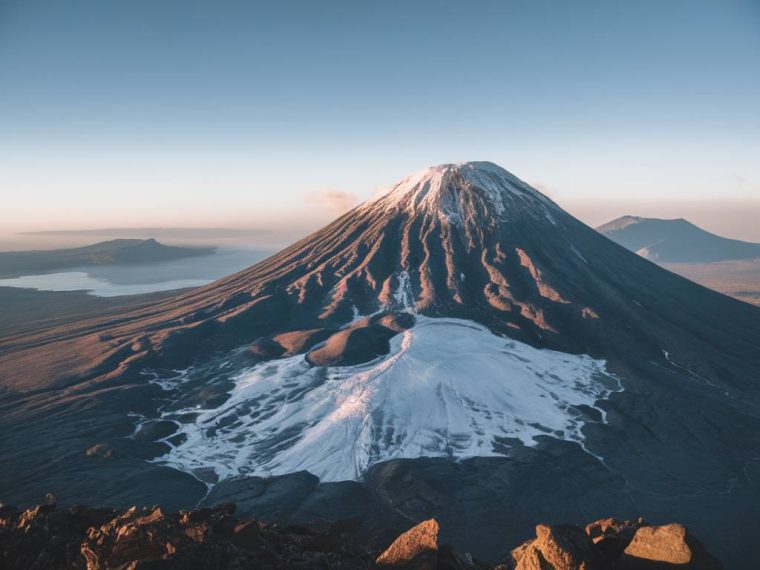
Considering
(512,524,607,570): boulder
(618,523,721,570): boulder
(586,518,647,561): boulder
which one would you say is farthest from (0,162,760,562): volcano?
(618,523,721,570): boulder

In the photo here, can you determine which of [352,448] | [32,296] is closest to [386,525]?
[352,448]

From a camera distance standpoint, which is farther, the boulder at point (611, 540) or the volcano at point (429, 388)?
the volcano at point (429, 388)

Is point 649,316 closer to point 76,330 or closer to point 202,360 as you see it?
point 202,360

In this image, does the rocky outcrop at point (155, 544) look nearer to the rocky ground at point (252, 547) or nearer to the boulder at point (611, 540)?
the rocky ground at point (252, 547)

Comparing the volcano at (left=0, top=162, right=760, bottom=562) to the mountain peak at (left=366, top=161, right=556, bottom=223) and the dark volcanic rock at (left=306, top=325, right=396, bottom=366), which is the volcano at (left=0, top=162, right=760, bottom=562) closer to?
the dark volcanic rock at (left=306, top=325, right=396, bottom=366)

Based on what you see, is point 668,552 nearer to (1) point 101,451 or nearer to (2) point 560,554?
(2) point 560,554

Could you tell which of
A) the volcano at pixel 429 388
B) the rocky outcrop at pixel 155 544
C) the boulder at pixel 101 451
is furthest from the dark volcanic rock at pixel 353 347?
the rocky outcrop at pixel 155 544
